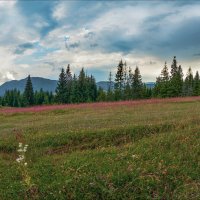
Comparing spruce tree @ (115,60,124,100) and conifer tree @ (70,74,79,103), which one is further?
spruce tree @ (115,60,124,100)

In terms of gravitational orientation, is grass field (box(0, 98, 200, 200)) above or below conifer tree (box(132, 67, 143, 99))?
below

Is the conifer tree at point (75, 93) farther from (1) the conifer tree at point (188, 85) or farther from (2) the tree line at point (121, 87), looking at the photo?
(1) the conifer tree at point (188, 85)

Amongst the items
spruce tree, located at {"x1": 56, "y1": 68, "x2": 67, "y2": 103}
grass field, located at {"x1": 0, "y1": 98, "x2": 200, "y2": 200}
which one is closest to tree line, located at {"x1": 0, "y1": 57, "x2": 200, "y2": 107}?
spruce tree, located at {"x1": 56, "y1": 68, "x2": 67, "y2": 103}

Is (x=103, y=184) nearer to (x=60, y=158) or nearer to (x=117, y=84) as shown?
(x=60, y=158)

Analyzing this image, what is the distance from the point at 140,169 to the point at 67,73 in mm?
85593

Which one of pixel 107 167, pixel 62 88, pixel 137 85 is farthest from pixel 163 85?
pixel 107 167

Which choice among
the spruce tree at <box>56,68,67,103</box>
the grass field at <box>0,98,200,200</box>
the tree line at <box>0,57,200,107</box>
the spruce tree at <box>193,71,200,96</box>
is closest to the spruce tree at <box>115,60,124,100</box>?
the tree line at <box>0,57,200,107</box>

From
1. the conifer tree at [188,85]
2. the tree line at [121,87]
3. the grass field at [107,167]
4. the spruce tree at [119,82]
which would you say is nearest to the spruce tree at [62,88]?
the tree line at [121,87]

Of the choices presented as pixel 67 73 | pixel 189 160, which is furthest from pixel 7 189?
pixel 67 73

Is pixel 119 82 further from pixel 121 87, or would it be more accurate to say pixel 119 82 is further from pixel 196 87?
pixel 196 87

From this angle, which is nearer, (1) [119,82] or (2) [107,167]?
(2) [107,167]

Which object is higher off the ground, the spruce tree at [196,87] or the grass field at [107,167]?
the spruce tree at [196,87]

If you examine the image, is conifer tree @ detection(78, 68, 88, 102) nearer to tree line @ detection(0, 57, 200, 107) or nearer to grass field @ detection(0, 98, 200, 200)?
tree line @ detection(0, 57, 200, 107)

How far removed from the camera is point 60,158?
37.3 feet
